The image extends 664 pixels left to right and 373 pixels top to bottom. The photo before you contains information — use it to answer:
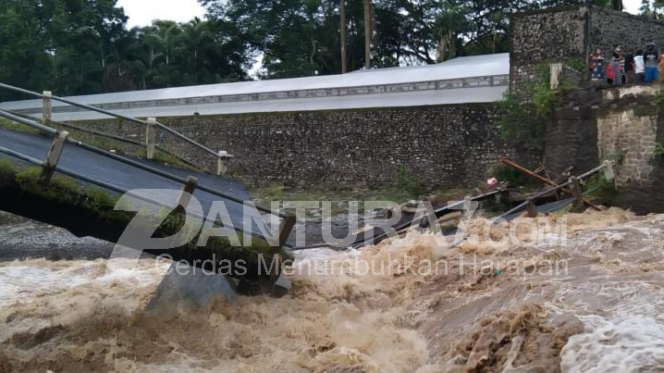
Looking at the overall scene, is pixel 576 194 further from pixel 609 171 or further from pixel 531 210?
pixel 609 171

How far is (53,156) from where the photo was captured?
254 inches

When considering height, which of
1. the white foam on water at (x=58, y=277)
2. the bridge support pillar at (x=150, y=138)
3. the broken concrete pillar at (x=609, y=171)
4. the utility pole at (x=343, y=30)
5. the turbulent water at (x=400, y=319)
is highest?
the utility pole at (x=343, y=30)

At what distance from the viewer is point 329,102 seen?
2275 cm

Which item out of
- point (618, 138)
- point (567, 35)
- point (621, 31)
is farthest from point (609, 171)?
point (621, 31)

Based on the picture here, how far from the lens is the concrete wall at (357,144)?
19.8 metres

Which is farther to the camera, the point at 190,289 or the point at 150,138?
the point at 150,138

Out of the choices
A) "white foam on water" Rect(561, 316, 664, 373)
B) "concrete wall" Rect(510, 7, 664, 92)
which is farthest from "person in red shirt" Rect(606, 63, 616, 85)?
"white foam on water" Rect(561, 316, 664, 373)

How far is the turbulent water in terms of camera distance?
569 centimetres

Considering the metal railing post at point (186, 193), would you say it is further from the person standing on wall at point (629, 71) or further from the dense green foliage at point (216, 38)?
the dense green foliage at point (216, 38)

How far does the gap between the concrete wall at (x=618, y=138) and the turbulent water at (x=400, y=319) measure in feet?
14.5

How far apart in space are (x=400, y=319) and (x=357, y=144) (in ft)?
45.6

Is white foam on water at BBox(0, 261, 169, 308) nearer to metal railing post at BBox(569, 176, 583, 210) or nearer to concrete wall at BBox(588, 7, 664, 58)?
metal railing post at BBox(569, 176, 583, 210)

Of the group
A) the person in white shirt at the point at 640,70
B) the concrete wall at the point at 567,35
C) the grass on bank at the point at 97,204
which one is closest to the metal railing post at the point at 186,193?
the grass on bank at the point at 97,204

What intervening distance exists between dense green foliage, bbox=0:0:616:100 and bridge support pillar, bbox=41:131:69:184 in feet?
77.9
